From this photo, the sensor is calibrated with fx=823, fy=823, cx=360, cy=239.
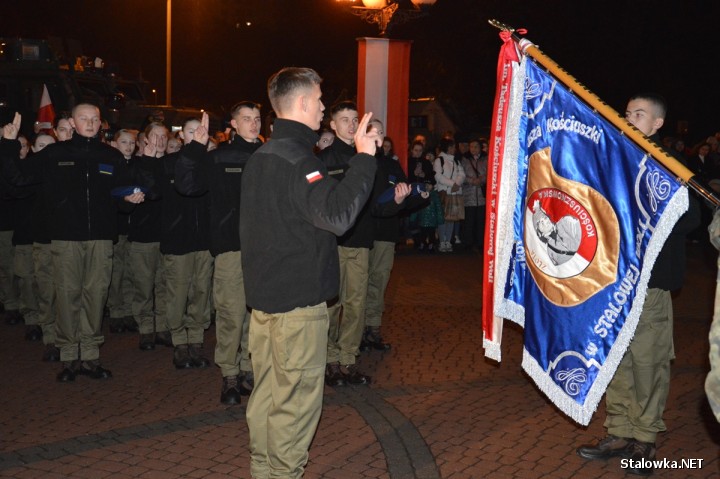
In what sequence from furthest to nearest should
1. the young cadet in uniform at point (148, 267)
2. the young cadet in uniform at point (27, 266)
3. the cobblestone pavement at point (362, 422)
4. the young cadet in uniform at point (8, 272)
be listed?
the young cadet in uniform at point (8, 272)
the young cadet in uniform at point (27, 266)
the young cadet in uniform at point (148, 267)
the cobblestone pavement at point (362, 422)

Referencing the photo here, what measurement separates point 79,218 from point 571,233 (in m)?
4.35

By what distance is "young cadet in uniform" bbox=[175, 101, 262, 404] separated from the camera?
6.41 m

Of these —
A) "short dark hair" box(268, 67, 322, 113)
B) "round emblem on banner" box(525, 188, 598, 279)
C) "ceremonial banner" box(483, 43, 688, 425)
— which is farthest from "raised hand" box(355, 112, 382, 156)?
"round emblem on banner" box(525, 188, 598, 279)

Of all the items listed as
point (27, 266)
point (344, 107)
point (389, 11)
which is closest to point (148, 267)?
point (27, 266)

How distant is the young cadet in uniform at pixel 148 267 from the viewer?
336 inches

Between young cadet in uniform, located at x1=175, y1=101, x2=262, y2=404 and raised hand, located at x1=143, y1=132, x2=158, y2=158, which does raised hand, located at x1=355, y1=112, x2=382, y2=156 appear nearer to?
young cadet in uniform, located at x1=175, y1=101, x2=262, y2=404

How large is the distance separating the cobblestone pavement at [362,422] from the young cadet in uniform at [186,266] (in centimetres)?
29

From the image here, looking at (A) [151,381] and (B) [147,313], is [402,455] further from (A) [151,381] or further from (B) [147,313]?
(B) [147,313]

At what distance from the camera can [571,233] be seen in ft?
15.1

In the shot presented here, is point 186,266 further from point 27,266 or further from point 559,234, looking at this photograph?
point 559,234

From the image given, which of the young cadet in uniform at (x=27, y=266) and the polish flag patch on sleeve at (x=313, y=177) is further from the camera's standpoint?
the young cadet in uniform at (x=27, y=266)

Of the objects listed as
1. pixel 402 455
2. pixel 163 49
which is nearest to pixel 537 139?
pixel 402 455

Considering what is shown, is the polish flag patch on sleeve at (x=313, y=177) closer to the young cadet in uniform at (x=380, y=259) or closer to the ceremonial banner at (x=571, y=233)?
the ceremonial banner at (x=571, y=233)

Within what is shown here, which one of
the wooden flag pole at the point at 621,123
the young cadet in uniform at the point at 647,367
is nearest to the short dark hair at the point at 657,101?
the young cadet in uniform at the point at 647,367
